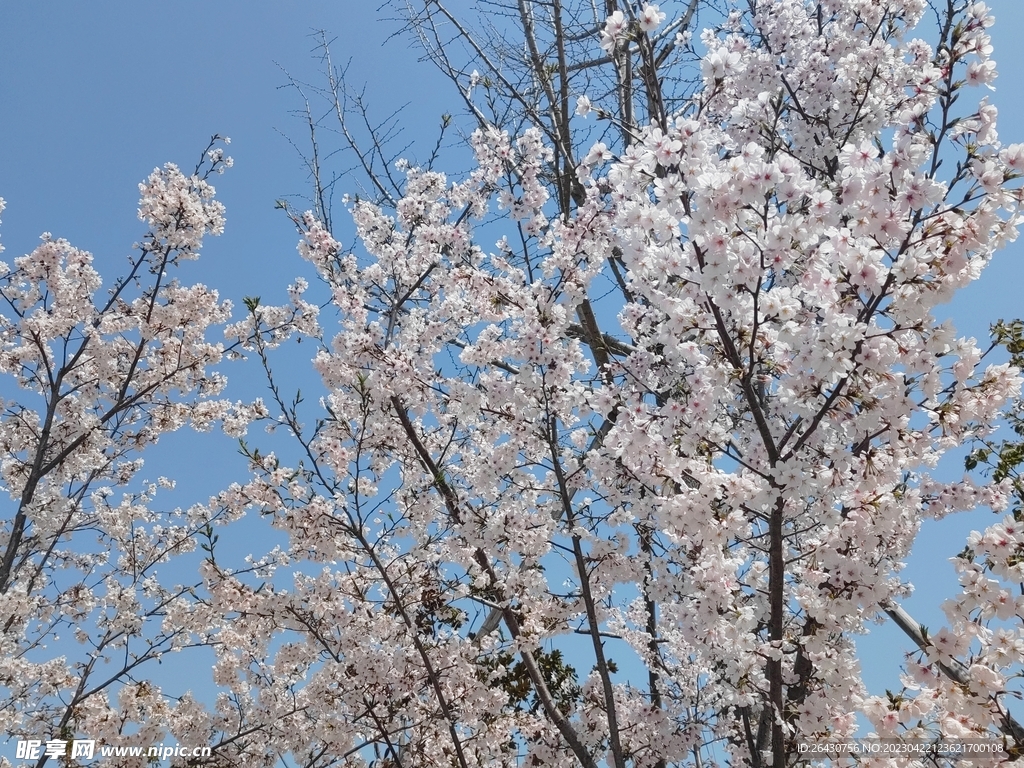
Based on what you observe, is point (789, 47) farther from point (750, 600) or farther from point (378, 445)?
point (378, 445)

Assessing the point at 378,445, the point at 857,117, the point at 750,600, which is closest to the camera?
the point at 750,600

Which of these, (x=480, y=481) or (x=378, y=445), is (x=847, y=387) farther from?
(x=378, y=445)

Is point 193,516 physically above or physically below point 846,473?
above

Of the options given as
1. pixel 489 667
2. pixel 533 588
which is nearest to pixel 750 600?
pixel 533 588

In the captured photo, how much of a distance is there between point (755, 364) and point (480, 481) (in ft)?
6.32

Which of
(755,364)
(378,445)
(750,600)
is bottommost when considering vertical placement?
(750,600)

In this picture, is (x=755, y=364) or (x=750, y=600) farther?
(x=750, y=600)

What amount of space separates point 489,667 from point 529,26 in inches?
213

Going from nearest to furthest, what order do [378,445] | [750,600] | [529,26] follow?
[750,600]
[378,445]
[529,26]

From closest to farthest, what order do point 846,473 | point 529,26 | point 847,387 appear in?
point 847,387
point 846,473
point 529,26

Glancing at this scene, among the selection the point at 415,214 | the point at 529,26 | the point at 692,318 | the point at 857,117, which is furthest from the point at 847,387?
the point at 529,26

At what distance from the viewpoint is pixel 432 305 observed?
4.92 metres

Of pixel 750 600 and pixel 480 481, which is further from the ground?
pixel 480 481

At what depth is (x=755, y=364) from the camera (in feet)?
8.87
